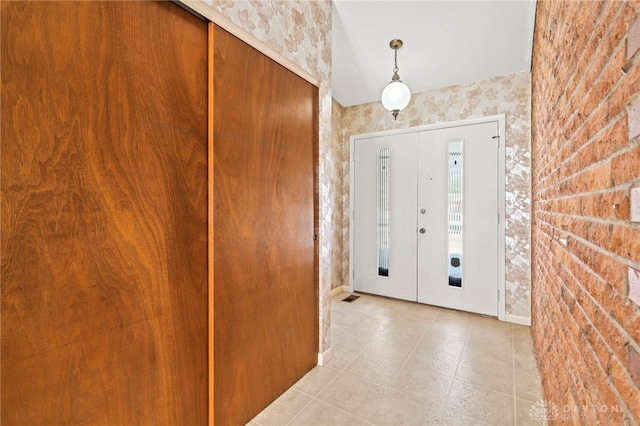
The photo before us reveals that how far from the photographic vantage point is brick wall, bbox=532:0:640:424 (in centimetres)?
55

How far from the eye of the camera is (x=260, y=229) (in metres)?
1.60

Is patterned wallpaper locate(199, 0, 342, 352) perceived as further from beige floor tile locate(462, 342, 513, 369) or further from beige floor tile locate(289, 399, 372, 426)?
beige floor tile locate(462, 342, 513, 369)

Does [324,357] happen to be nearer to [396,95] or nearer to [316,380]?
[316,380]

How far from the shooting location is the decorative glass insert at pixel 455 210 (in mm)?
3137

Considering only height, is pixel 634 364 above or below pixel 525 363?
above

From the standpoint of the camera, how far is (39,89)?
2.80 feet

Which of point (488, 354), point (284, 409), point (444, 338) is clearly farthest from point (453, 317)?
point (284, 409)

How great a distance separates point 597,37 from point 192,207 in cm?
148

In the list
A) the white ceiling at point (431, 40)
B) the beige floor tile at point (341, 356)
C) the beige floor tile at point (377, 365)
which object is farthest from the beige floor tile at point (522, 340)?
the white ceiling at point (431, 40)

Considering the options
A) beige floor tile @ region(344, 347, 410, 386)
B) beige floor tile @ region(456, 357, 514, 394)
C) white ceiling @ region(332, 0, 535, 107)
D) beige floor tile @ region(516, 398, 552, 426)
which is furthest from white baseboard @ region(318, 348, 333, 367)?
white ceiling @ region(332, 0, 535, 107)

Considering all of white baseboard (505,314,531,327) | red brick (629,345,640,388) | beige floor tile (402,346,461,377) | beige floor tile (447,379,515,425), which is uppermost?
red brick (629,345,640,388)

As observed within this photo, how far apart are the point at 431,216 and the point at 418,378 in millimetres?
1868

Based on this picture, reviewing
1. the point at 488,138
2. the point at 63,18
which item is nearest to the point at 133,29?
the point at 63,18

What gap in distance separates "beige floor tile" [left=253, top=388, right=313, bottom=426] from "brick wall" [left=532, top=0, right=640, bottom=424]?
1.26m
